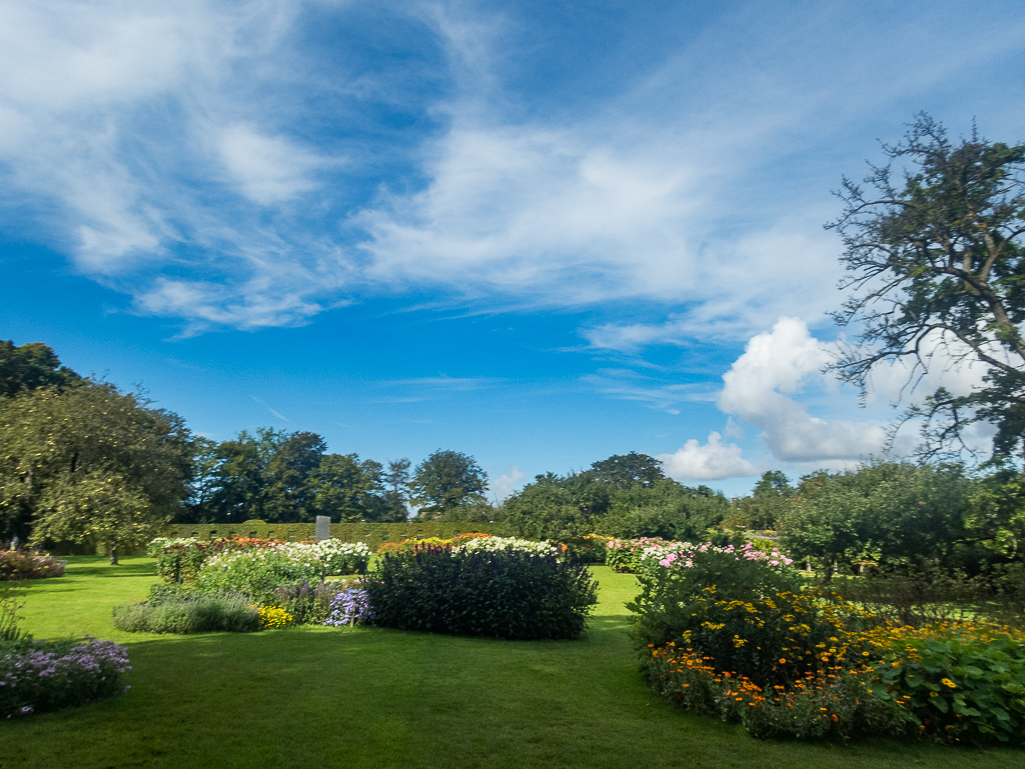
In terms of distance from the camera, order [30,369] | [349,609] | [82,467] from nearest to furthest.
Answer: [349,609], [82,467], [30,369]

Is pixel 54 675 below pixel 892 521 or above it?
below

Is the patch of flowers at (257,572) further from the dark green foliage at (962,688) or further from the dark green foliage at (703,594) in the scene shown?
the dark green foliage at (962,688)

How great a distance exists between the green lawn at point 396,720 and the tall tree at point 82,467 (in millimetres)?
14044

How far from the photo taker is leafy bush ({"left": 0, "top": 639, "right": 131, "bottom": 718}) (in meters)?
5.02

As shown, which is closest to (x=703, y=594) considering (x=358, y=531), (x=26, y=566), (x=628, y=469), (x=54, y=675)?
(x=54, y=675)

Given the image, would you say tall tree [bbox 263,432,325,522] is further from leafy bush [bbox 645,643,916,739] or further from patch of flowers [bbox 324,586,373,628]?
leafy bush [bbox 645,643,916,739]

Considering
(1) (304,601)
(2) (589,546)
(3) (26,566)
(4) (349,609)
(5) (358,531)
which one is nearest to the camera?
(4) (349,609)

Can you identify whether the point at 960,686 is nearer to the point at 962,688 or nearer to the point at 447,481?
the point at 962,688

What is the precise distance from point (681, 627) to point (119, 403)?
2249cm

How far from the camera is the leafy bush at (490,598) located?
9.29 metres

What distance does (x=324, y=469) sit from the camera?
54156 mm

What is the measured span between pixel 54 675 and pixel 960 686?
26.1 feet

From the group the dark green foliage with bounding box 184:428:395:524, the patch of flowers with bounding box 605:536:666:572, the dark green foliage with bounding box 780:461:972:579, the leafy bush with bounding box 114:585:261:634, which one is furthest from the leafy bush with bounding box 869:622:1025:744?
the dark green foliage with bounding box 184:428:395:524

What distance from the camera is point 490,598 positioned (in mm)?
9367
